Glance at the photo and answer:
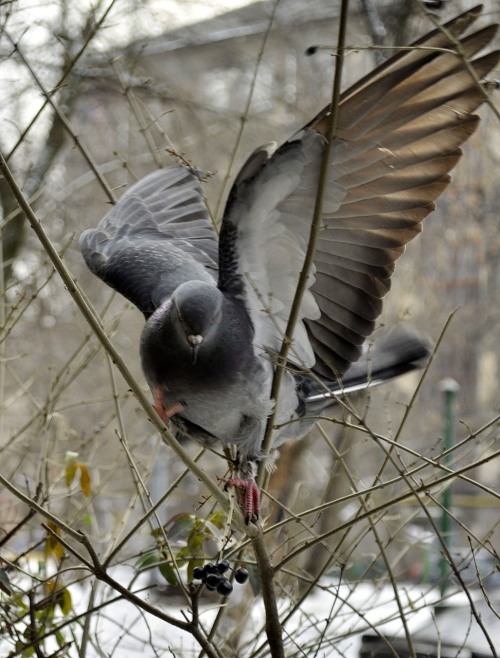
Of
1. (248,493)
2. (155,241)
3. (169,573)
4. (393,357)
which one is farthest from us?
(155,241)

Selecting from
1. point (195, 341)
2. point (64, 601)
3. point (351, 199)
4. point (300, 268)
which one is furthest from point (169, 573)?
point (351, 199)

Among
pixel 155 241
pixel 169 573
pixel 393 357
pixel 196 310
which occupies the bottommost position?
pixel 169 573

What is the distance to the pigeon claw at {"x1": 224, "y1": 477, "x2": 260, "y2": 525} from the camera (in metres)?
2.53

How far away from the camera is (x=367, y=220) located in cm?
268

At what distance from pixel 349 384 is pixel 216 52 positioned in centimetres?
848

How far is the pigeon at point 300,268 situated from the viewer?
93.7 inches

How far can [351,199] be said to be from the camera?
104 inches

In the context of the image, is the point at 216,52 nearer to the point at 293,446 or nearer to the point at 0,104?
the point at 0,104

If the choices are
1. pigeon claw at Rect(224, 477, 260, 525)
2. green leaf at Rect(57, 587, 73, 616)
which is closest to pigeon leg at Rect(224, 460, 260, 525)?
pigeon claw at Rect(224, 477, 260, 525)

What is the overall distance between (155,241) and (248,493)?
4.00 ft

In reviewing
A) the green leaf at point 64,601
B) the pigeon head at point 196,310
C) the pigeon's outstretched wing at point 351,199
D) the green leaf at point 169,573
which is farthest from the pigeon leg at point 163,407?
the green leaf at point 64,601

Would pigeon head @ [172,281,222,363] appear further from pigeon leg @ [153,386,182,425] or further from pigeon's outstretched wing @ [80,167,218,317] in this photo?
pigeon's outstretched wing @ [80,167,218,317]

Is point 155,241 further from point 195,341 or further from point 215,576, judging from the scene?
point 215,576

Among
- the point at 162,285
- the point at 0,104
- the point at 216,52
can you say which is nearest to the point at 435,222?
the point at 216,52
